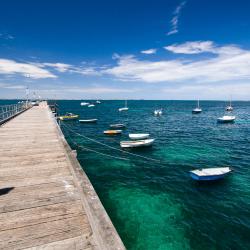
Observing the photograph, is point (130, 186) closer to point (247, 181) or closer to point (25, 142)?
point (25, 142)

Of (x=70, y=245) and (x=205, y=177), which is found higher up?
(x=70, y=245)

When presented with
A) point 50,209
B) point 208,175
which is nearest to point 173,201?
point 208,175

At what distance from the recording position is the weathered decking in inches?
158

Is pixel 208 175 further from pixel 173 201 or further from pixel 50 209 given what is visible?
pixel 50 209

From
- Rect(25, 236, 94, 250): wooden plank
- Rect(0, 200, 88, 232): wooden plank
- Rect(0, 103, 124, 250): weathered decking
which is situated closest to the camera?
Rect(25, 236, 94, 250): wooden plank

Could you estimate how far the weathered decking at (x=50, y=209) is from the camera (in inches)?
158

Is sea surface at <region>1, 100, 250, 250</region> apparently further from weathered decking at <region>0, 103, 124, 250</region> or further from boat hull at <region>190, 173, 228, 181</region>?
weathered decking at <region>0, 103, 124, 250</region>

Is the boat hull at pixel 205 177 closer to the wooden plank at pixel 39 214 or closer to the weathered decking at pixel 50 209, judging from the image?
the weathered decking at pixel 50 209

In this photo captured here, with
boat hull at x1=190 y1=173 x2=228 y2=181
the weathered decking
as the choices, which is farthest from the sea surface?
the weathered decking

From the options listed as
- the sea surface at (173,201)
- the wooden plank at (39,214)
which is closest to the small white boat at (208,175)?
the sea surface at (173,201)

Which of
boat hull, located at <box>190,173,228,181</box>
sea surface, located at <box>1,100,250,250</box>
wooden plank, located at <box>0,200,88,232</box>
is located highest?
wooden plank, located at <box>0,200,88,232</box>

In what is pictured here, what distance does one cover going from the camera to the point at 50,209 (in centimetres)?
514

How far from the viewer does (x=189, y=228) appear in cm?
1078

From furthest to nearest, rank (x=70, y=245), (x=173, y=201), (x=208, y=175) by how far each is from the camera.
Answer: (x=208, y=175) → (x=173, y=201) → (x=70, y=245)
